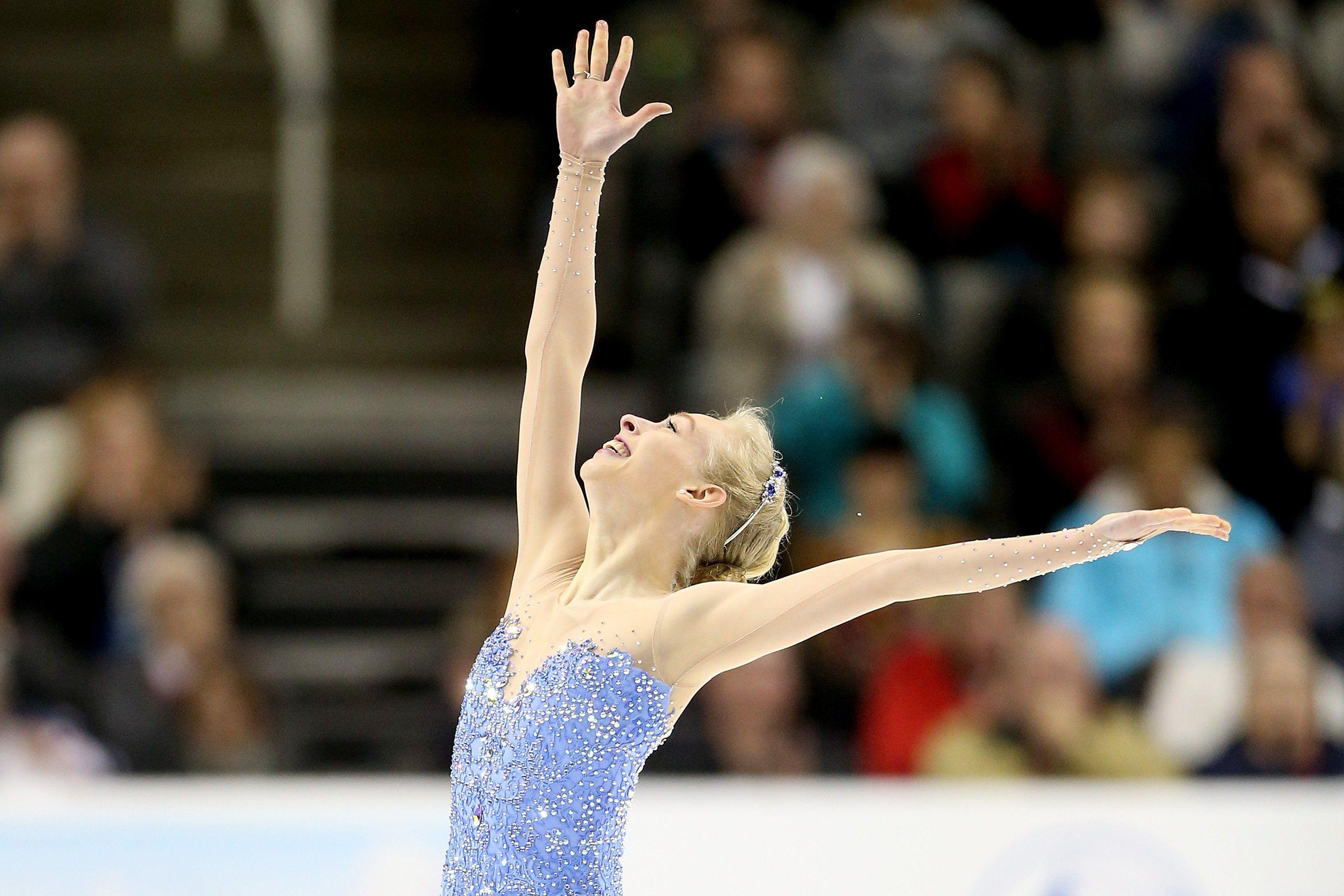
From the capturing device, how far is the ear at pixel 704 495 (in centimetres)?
243

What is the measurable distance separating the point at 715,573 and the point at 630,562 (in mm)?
152

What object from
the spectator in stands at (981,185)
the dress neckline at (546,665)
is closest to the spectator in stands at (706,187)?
the spectator in stands at (981,185)

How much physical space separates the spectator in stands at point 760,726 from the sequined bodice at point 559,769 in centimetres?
227

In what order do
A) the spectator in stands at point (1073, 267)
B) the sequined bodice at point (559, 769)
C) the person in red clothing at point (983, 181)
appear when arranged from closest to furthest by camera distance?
1. the sequined bodice at point (559, 769)
2. the spectator in stands at point (1073, 267)
3. the person in red clothing at point (983, 181)

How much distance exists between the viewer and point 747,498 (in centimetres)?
248

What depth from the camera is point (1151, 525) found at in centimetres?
212

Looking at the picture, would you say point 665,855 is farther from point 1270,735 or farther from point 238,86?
point 238,86

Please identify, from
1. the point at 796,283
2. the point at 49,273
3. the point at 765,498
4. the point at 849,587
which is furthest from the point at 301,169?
the point at 849,587

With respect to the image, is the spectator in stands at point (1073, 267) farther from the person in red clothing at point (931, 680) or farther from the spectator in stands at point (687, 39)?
the spectator in stands at point (687, 39)

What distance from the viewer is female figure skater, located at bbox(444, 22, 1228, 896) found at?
2.18 meters

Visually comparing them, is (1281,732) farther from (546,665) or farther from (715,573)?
(546,665)

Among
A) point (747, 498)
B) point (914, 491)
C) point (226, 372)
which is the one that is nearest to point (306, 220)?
point (226, 372)

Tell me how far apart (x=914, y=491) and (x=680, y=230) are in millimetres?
1271

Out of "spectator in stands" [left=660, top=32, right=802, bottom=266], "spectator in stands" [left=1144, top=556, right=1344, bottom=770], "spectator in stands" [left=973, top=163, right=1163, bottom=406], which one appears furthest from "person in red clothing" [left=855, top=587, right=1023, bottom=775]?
"spectator in stands" [left=660, top=32, right=802, bottom=266]
